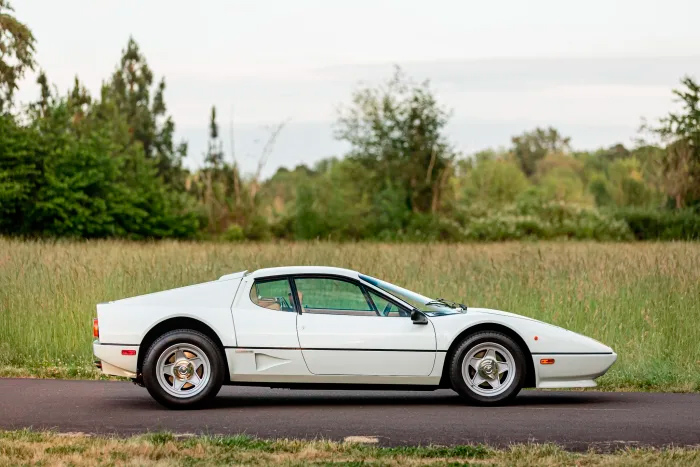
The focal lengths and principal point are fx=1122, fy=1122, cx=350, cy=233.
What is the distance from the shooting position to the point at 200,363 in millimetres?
10836

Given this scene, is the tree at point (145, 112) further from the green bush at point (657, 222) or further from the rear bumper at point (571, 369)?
the rear bumper at point (571, 369)

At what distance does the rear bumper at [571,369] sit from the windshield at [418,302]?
98cm

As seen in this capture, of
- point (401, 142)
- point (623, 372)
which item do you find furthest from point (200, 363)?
point (401, 142)

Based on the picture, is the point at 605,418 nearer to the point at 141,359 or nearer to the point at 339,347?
the point at 339,347

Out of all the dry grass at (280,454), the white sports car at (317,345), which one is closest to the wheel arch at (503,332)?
the white sports car at (317,345)

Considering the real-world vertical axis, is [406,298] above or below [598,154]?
below

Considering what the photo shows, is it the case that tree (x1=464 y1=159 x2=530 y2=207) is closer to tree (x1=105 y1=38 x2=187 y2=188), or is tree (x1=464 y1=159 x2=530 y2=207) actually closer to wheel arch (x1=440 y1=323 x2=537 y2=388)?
tree (x1=105 y1=38 x2=187 y2=188)

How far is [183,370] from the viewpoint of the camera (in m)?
10.8

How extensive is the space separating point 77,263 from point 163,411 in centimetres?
1157

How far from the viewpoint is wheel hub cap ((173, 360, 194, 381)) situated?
35.5 feet

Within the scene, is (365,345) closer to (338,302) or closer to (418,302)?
(338,302)

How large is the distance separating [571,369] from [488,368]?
843 mm

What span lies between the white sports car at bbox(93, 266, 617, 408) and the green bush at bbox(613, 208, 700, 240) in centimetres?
4081

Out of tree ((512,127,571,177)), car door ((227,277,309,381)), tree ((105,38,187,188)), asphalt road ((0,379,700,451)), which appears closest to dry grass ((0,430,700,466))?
asphalt road ((0,379,700,451))
